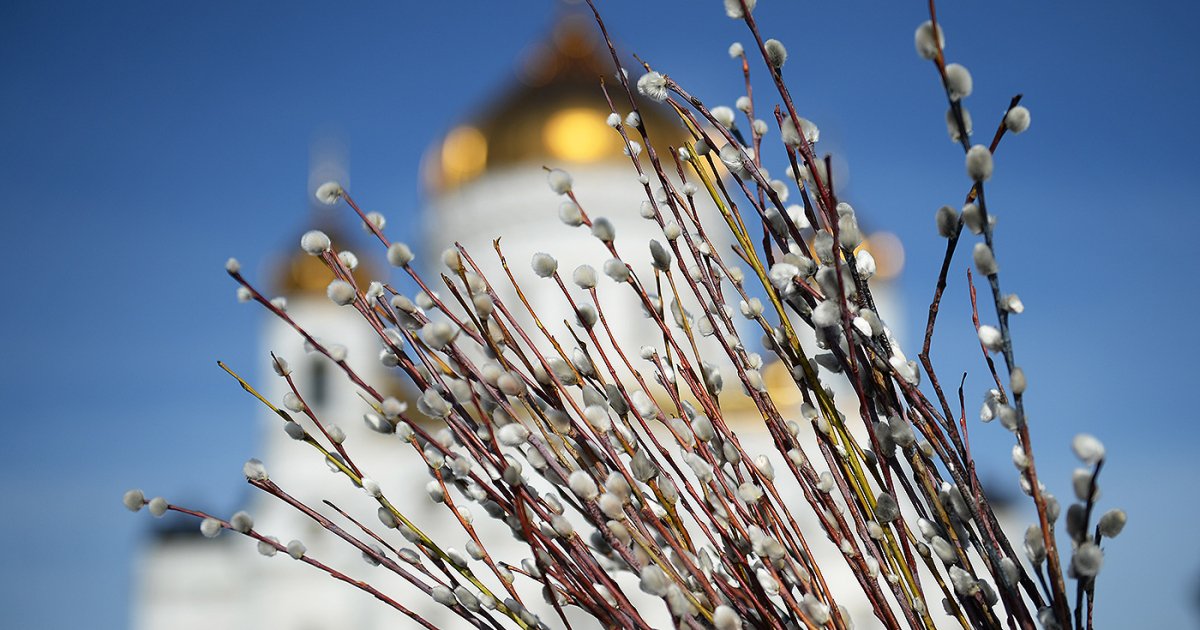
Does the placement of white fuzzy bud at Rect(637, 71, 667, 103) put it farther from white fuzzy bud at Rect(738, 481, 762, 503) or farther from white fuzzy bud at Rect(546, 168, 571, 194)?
white fuzzy bud at Rect(738, 481, 762, 503)

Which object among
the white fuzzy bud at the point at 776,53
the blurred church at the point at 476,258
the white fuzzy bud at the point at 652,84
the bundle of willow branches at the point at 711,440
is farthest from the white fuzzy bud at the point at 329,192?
the blurred church at the point at 476,258

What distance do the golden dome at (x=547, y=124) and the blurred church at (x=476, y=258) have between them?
23 millimetres

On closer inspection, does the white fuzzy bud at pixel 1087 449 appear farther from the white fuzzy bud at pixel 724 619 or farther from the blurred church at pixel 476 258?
the blurred church at pixel 476 258

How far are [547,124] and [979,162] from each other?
43.8 feet

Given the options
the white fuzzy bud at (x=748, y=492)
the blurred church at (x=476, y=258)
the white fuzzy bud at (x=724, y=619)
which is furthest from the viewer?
the blurred church at (x=476, y=258)

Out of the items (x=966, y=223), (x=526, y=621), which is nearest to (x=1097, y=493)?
(x=966, y=223)

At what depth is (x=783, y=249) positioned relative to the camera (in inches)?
47.1

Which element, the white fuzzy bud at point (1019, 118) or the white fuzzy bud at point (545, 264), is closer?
the white fuzzy bud at point (1019, 118)

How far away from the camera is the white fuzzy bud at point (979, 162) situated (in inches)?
34.8

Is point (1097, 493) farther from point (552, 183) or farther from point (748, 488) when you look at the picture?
point (552, 183)

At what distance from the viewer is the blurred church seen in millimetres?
12320

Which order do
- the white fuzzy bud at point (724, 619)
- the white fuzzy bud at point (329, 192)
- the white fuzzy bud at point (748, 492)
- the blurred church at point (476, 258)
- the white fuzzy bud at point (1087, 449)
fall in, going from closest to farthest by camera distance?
1. the white fuzzy bud at point (1087, 449)
2. the white fuzzy bud at point (724, 619)
3. the white fuzzy bud at point (748, 492)
4. the white fuzzy bud at point (329, 192)
5. the blurred church at point (476, 258)

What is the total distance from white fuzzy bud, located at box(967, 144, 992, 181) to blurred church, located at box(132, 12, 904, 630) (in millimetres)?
10846

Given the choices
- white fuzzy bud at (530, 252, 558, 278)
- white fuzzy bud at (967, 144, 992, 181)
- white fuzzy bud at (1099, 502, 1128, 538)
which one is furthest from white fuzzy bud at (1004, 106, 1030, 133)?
white fuzzy bud at (530, 252, 558, 278)
